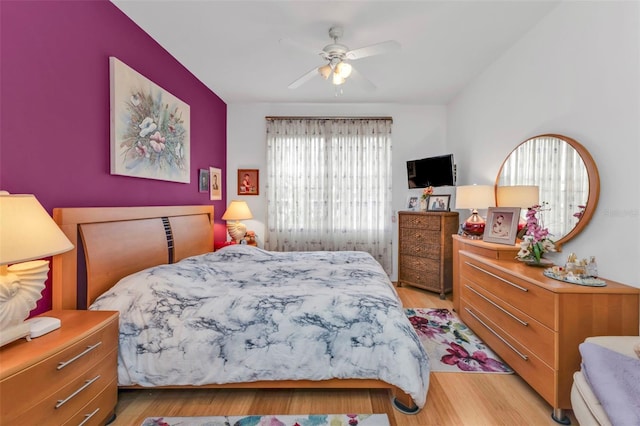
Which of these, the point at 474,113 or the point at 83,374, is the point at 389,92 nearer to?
the point at 474,113

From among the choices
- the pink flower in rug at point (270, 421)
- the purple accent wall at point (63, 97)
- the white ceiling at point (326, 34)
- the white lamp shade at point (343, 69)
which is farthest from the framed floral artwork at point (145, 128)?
the pink flower in rug at point (270, 421)

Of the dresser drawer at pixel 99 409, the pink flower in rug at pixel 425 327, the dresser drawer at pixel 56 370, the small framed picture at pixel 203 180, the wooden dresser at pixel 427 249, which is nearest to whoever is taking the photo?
the dresser drawer at pixel 56 370

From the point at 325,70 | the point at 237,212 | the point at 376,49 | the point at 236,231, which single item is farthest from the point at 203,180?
the point at 376,49

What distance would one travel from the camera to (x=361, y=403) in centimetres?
186

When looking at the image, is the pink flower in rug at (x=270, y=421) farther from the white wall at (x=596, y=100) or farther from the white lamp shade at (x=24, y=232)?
the white wall at (x=596, y=100)

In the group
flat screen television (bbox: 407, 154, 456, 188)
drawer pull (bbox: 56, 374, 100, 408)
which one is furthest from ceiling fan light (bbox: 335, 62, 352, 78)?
drawer pull (bbox: 56, 374, 100, 408)

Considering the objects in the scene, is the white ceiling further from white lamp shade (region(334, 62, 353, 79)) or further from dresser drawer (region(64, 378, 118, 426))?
dresser drawer (region(64, 378, 118, 426))

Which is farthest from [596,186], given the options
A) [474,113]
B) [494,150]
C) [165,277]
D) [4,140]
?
[4,140]

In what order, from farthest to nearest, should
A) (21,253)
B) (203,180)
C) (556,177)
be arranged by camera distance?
(203,180) → (556,177) → (21,253)

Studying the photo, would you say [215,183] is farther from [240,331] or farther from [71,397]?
[71,397]

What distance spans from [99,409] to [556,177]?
3.45m

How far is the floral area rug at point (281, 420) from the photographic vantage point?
169 centimetres

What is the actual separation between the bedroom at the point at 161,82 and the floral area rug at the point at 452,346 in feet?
3.49

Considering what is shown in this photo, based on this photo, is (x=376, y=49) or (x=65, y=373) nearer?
(x=65, y=373)
